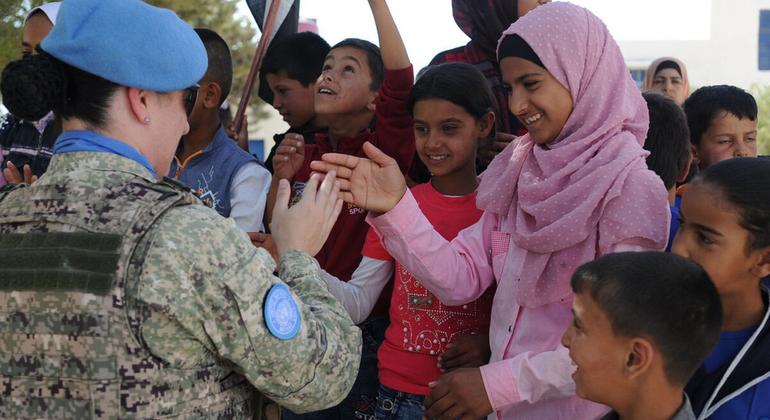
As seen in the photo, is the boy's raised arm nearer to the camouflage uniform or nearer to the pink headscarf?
the pink headscarf

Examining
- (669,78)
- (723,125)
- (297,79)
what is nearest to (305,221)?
(297,79)

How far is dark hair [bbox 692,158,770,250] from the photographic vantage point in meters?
1.99

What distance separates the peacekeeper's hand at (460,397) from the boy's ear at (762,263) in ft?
2.56

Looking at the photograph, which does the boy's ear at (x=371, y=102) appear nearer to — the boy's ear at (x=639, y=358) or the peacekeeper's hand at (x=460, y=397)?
the peacekeeper's hand at (x=460, y=397)

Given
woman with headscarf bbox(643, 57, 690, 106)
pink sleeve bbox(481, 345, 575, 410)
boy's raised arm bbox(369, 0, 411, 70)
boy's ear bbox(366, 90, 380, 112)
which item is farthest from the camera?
woman with headscarf bbox(643, 57, 690, 106)

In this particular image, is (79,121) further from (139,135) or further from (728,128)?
(728,128)

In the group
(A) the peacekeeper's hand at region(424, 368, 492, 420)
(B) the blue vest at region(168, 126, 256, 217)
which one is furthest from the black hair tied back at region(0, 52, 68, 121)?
(B) the blue vest at region(168, 126, 256, 217)

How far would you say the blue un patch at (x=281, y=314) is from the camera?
1.69 m

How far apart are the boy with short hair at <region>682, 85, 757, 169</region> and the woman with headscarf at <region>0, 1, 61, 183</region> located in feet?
9.87

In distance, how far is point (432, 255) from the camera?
98.6 inches

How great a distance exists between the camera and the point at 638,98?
8.05 feet

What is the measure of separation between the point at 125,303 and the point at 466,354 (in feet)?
4.22

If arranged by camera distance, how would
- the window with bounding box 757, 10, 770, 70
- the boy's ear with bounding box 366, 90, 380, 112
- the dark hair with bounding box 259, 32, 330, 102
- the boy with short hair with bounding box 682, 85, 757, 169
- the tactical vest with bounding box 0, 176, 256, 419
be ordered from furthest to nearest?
the window with bounding box 757, 10, 770, 70, the dark hair with bounding box 259, 32, 330, 102, the boy with short hair with bounding box 682, 85, 757, 169, the boy's ear with bounding box 366, 90, 380, 112, the tactical vest with bounding box 0, 176, 256, 419

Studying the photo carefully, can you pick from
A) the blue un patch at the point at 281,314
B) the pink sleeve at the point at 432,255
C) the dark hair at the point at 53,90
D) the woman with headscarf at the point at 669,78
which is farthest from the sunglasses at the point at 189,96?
the woman with headscarf at the point at 669,78
